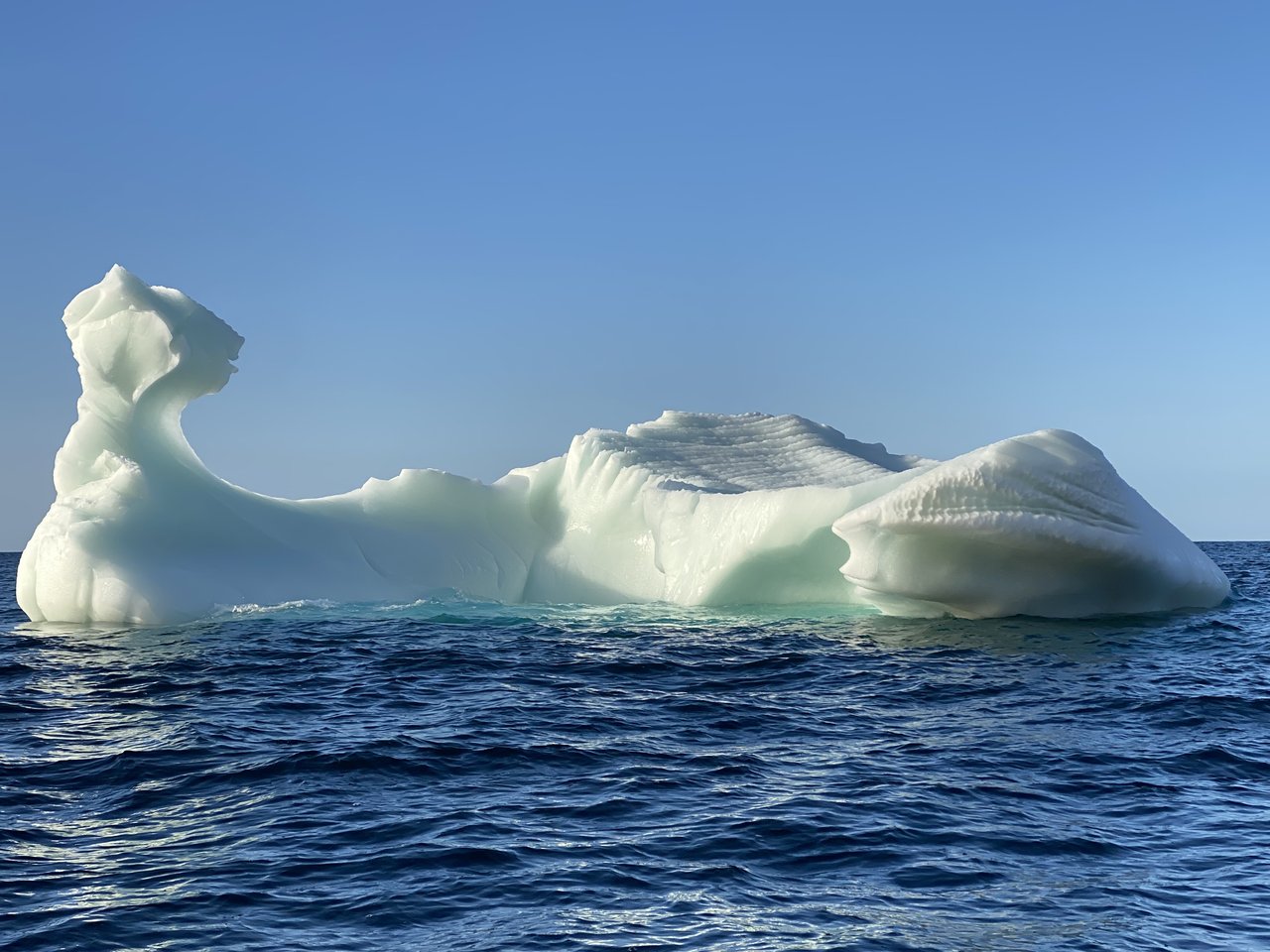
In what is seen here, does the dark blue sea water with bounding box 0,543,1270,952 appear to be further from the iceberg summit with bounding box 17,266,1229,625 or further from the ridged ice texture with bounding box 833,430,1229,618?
the iceberg summit with bounding box 17,266,1229,625

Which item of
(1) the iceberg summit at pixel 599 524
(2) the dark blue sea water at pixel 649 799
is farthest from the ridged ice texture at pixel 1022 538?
(2) the dark blue sea water at pixel 649 799

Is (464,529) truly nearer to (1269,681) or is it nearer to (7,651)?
(7,651)

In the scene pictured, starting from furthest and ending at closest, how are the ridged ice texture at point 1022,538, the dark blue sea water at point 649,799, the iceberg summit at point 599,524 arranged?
1. the iceberg summit at point 599,524
2. the ridged ice texture at point 1022,538
3. the dark blue sea water at point 649,799

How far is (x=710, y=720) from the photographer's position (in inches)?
408

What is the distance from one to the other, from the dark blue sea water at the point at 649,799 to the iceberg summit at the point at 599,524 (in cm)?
166

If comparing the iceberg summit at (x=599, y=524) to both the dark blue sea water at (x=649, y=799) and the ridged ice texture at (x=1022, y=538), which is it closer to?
the ridged ice texture at (x=1022, y=538)

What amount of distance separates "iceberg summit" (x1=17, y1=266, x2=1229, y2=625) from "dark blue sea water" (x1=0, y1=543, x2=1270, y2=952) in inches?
65.4

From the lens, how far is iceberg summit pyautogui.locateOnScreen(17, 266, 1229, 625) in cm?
1548

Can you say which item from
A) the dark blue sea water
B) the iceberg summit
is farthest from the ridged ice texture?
the dark blue sea water

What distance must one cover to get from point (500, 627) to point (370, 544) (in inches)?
210

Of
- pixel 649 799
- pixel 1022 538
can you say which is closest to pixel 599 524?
pixel 1022 538

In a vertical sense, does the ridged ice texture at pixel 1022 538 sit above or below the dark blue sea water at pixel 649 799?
above

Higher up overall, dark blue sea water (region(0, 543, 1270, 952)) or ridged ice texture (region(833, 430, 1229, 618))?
ridged ice texture (region(833, 430, 1229, 618))

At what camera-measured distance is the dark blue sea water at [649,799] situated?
5832mm
